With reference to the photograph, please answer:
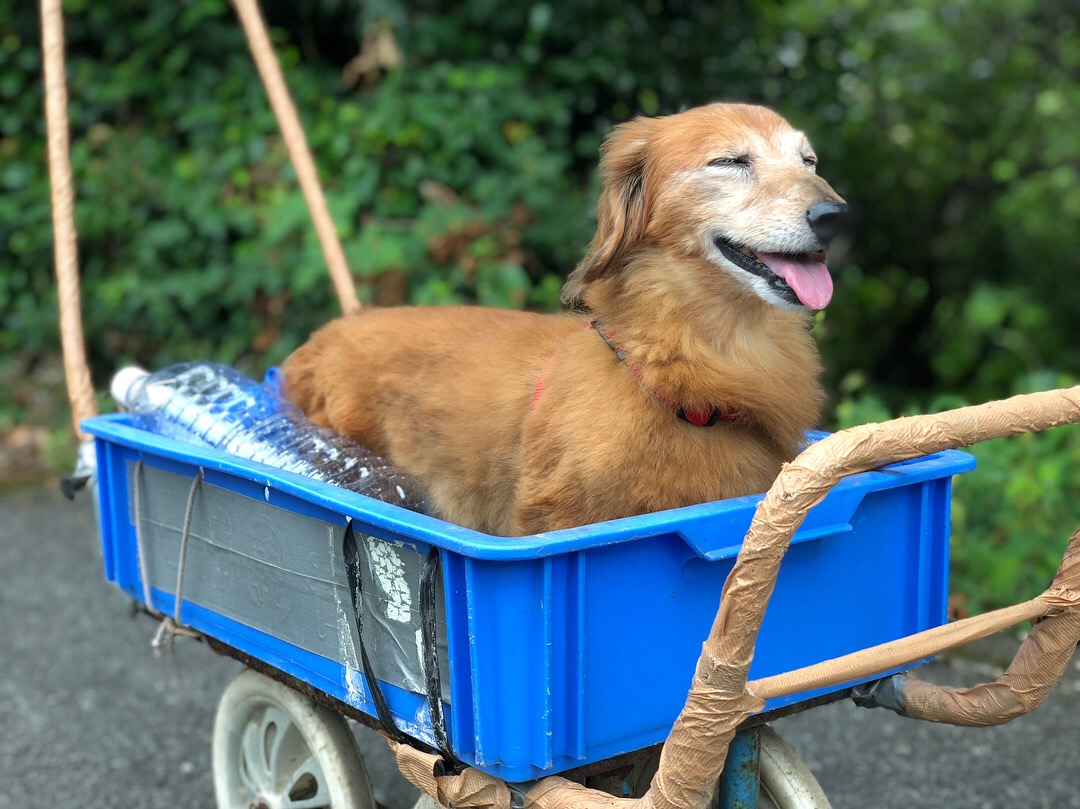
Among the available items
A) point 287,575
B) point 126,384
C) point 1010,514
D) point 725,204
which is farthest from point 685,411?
point 1010,514

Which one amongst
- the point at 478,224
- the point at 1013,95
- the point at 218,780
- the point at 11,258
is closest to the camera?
the point at 218,780

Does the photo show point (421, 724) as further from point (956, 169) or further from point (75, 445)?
point (956, 169)

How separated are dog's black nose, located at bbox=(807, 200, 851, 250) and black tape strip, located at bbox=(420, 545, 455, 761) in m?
0.87

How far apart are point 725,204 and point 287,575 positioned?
103cm

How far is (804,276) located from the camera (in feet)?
6.72

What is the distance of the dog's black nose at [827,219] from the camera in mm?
1986

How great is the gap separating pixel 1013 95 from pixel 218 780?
21.7 feet

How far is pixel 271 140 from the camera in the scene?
5.87 m

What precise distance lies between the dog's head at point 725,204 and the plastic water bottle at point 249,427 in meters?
0.56

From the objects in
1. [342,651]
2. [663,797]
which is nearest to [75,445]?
[342,651]

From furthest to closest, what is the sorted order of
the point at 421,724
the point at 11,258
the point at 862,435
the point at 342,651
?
the point at 11,258
the point at 342,651
the point at 421,724
the point at 862,435

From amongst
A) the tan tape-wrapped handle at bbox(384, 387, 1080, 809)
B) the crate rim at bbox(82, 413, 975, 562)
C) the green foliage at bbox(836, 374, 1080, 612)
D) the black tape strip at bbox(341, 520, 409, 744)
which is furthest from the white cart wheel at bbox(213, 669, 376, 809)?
the green foliage at bbox(836, 374, 1080, 612)

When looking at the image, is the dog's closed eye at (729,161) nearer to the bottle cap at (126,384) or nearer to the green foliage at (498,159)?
the bottle cap at (126,384)

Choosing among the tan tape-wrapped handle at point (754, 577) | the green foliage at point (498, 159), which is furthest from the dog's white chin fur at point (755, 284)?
the green foliage at point (498, 159)
